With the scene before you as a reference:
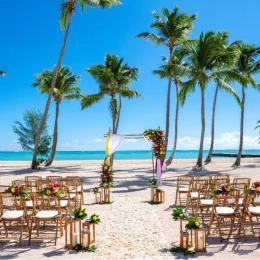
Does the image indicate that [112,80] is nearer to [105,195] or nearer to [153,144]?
[153,144]

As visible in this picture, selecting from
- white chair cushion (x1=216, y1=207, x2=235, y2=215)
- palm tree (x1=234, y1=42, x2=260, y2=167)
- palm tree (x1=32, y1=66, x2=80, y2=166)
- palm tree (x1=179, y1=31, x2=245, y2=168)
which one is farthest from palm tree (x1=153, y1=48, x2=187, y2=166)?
white chair cushion (x1=216, y1=207, x2=235, y2=215)

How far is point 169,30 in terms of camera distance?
24.4 m

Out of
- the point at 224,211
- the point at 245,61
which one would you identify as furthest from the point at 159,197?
the point at 245,61

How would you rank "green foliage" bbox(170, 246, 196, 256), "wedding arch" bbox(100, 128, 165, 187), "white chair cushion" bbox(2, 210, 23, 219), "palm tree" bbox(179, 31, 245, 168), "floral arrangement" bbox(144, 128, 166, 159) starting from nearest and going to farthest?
1. "green foliage" bbox(170, 246, 196, 256)
2. "white chair cushion" bbox(2, 210, 23, 219)
3. "wedding arch" bbox(100, 128, 165, 187)
4. "floral arrangement" bbox(144, 128, 166, 159)
5. "palm tree" bbox(179, 31, 245, 168)

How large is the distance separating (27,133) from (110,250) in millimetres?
29035

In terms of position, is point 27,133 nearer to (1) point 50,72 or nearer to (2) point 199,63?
(1) point 50,72

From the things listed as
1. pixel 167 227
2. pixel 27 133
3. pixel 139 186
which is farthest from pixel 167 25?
pixel 167 227

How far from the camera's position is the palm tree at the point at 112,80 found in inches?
1011

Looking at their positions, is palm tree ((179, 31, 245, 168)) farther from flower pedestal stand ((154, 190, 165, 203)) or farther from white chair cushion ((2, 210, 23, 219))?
white chair cushion ((2, 210, 23, 219))

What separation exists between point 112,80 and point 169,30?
5.71 meters

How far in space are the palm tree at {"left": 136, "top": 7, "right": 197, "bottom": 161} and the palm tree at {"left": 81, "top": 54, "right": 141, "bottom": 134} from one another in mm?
3422

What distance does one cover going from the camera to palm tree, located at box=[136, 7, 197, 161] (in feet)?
79.3

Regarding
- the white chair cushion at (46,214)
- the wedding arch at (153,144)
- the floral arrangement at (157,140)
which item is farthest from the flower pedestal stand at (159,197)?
the white chair cushion at (46,214)

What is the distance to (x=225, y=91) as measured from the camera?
69.0 feet
